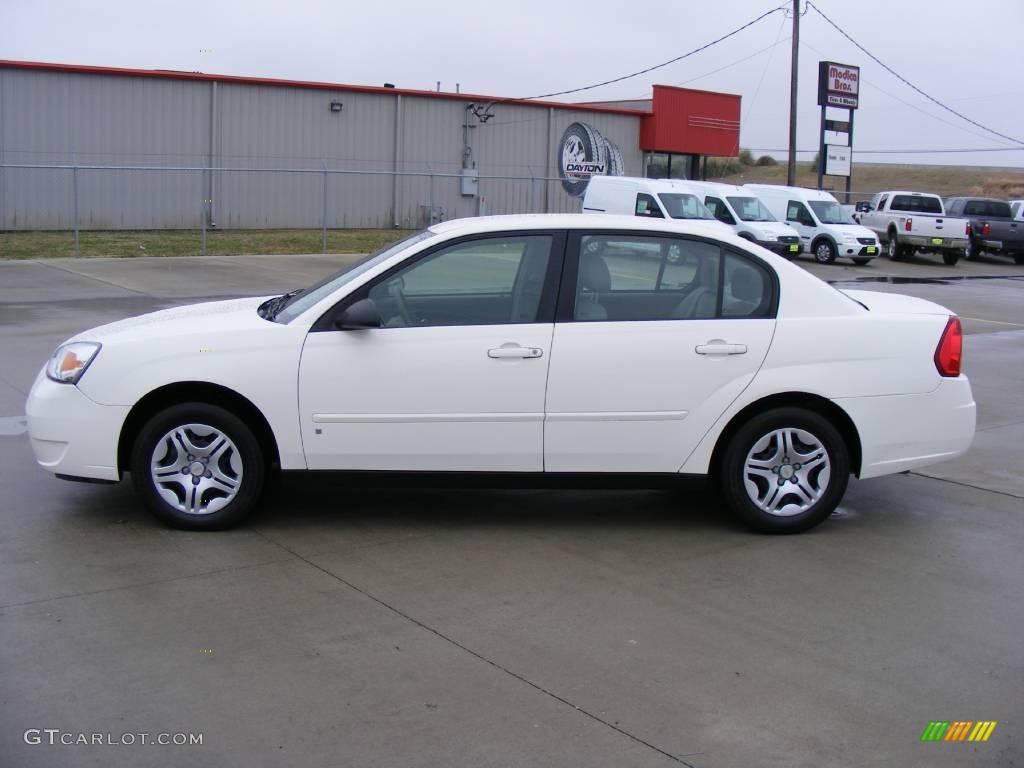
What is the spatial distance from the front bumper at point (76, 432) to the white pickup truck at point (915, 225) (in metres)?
29.9

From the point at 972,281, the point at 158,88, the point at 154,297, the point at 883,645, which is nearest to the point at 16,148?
the point at 158,88

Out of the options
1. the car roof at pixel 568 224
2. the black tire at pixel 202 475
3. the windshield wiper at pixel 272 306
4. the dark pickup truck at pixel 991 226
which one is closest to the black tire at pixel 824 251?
the dark pickup truck at pixel 991 226

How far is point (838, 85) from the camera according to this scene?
40.1 m

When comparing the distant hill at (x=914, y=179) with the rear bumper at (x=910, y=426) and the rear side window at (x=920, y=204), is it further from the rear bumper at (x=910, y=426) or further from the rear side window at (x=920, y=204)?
the rear bumper at (x=910, y=426)

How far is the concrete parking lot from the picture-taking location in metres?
3.83

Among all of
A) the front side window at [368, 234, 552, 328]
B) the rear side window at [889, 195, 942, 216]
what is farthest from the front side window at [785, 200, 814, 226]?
the front side window at [368, 234, 552, 328]

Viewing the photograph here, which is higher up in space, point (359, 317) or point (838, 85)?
point (838, 85)

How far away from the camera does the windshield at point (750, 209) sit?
28891 millimetres

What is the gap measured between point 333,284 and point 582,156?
3623 centimetres

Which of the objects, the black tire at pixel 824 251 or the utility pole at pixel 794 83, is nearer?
the black tire at pixel 824 251

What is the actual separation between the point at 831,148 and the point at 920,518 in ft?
119

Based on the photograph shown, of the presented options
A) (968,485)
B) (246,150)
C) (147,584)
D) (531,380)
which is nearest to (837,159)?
(246,150)

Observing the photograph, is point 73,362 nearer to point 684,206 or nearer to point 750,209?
point 684,206

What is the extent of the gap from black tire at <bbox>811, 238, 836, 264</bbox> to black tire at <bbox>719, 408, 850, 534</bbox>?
24.8 meters
